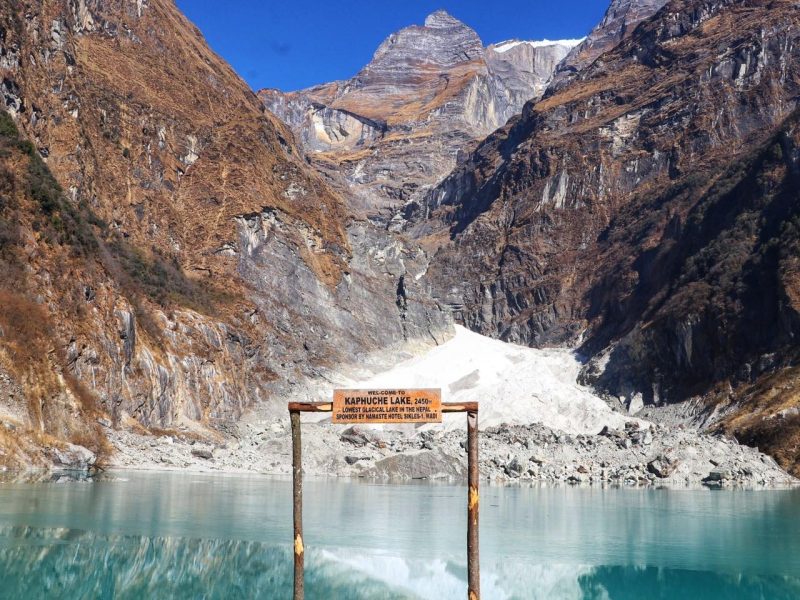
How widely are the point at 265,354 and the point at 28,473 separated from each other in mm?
51782

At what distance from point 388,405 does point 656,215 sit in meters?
121

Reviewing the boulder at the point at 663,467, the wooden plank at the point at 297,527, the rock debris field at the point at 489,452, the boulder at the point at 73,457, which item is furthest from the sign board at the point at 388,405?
the boulder at the point at 663,467

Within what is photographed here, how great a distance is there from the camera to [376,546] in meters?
25.2

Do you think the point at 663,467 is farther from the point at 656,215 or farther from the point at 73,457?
the point at 656,215

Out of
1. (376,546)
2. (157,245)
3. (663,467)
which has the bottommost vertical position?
(376,546)

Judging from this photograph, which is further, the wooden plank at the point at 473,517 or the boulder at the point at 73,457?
the boulder at the point at 73,457

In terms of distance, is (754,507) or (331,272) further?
(331,272)

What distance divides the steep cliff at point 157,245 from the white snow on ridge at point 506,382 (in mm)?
5784

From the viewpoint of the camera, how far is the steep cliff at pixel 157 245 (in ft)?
189

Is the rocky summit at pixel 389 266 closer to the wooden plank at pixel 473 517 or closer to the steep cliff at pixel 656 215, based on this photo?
the steep cliff at pixel 656 215

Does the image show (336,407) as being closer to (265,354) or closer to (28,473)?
(28,473)

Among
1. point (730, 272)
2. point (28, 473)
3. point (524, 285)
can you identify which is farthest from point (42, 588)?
point (524, 285)

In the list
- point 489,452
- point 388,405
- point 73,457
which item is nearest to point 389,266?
point 489,452

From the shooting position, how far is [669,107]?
461ft
